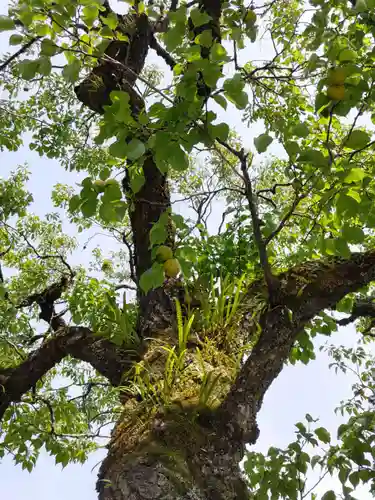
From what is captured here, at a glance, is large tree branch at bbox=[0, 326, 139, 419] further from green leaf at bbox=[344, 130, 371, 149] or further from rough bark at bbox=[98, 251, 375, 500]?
green leaf at bbox=[344, 130, 371, 149]

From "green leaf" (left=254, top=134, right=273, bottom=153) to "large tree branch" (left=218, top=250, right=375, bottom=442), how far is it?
73cm

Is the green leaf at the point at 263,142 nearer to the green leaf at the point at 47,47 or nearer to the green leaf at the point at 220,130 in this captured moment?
the green leaf at the point at 220,130

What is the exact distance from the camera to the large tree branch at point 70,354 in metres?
2.39

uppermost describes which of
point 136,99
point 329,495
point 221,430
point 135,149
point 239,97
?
point 136,99

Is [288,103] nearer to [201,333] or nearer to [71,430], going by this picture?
[201,333]

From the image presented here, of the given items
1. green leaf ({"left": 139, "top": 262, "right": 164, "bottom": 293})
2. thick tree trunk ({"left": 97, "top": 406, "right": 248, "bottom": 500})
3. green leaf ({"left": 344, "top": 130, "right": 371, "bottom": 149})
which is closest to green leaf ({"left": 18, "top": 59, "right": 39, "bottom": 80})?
green leaf ({"left": 139, "top": 262, "right": 164, "bottom": 293})

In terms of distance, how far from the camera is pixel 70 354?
2.69 metres

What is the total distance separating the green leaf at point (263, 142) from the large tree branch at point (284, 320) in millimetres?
731

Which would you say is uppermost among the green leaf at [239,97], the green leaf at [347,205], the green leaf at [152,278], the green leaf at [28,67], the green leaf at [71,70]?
the green leaf at [71,70]

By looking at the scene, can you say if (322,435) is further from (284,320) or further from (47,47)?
(47,47)

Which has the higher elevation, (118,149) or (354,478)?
(118,149)

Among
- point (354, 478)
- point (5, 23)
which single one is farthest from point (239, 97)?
point (354, 478)

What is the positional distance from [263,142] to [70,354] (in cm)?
169

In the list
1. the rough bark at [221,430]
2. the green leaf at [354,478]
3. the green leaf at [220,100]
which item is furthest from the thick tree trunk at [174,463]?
the green leaf at [220,100]
